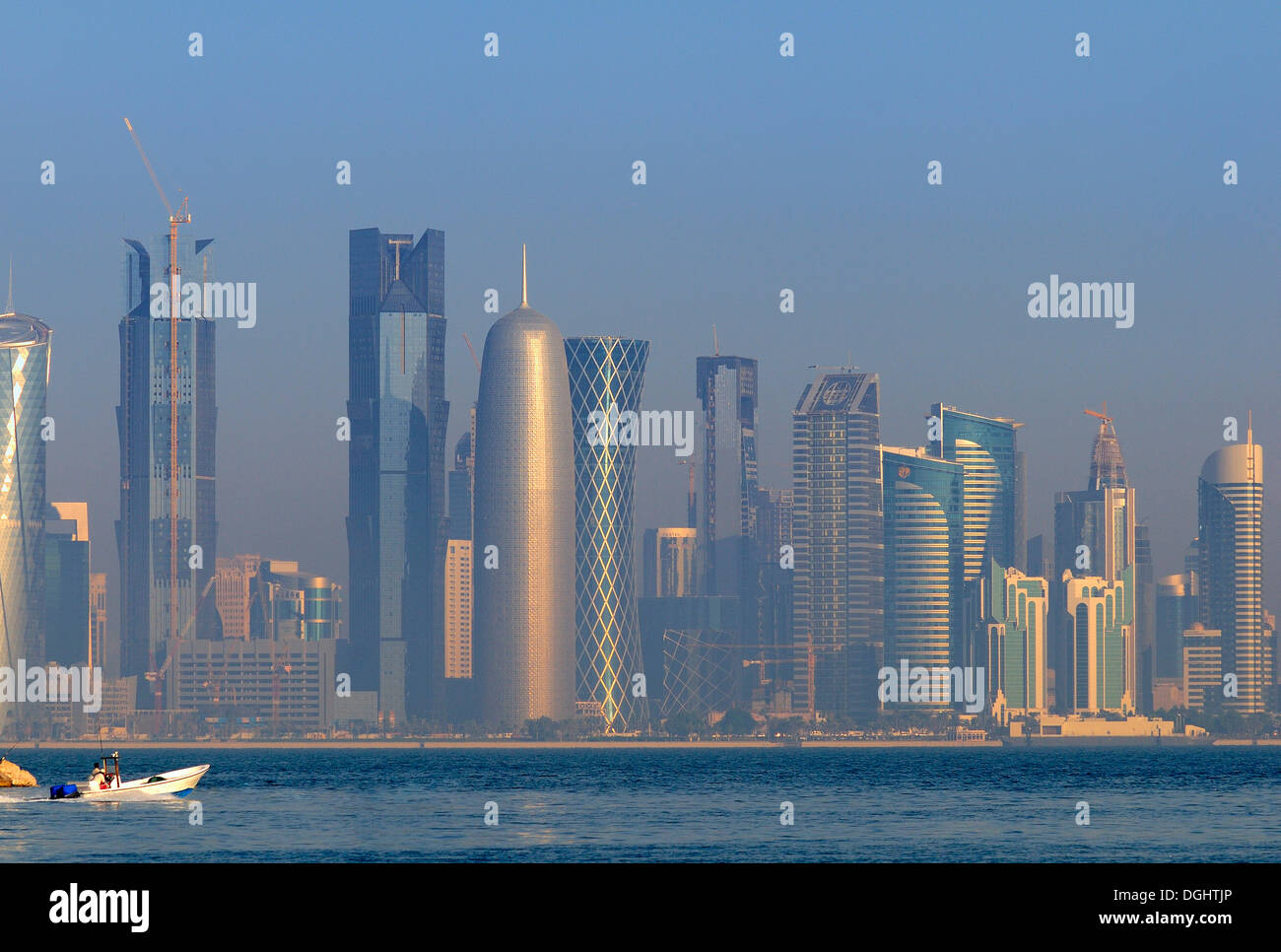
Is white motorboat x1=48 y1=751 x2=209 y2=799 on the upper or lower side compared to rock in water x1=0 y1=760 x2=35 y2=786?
upper

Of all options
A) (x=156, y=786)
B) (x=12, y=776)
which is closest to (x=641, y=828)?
(x=156, y=786)

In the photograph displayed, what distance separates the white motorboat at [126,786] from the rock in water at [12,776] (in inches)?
544

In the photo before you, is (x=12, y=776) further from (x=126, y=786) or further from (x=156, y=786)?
(x=126, y=786)

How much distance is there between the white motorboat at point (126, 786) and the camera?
129 meters

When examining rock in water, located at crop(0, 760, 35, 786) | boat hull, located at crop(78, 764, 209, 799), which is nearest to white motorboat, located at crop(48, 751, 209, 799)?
boat hull, located at crop(78, 764, 209, 799)

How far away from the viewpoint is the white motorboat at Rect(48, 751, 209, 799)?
129 m

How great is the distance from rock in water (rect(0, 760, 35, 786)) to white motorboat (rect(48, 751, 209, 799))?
13.8 metres

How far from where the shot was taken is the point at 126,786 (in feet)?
445

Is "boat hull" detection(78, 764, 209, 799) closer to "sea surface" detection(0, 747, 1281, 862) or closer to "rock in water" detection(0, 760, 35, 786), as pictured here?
"sea surface" detection(0, 747, 1281, 862)

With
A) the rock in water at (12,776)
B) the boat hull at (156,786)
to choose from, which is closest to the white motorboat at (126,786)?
the boat hull at (156,786)

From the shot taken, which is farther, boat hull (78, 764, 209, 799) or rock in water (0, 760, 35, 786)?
rock in water (0, 760, 35, 786)
